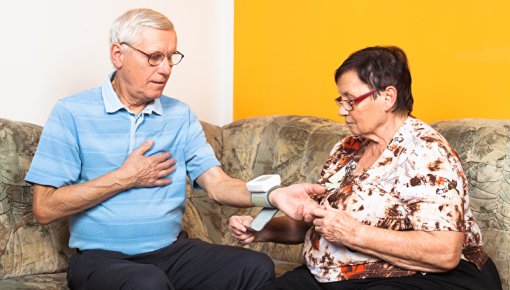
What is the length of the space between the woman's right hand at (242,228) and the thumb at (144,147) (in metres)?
0.36

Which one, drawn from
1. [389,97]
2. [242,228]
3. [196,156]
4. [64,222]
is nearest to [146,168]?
[196,156]

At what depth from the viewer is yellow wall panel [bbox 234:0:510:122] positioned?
9.80 feet

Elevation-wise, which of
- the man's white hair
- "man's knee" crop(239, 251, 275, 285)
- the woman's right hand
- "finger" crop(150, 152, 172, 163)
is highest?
the man's white hair

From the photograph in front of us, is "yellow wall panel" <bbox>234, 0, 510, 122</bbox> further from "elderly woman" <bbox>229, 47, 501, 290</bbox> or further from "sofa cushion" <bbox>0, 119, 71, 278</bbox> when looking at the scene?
"sofa cushion" <bbox>0, 119, 71, 278</bbox>

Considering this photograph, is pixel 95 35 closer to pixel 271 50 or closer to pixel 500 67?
pixel 271 50

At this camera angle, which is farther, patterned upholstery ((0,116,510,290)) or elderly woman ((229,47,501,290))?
patterned upholstery ((0,116,510,290))

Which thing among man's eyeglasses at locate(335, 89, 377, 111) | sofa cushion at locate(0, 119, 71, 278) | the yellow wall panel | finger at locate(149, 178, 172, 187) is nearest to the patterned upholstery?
sofa cushion at locate(0, 119, 71, 278)

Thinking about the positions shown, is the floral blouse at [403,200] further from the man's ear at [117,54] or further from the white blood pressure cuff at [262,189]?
the man's ear at [117,54]

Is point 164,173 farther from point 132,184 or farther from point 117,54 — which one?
point 117,54

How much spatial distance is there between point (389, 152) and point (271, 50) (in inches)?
67.3

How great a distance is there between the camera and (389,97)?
226cm

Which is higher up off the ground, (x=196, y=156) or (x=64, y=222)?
(x=196, y=156)

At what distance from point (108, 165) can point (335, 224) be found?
782 mm

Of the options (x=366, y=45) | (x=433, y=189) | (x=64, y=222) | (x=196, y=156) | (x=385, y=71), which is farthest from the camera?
(x=366, y=45)
